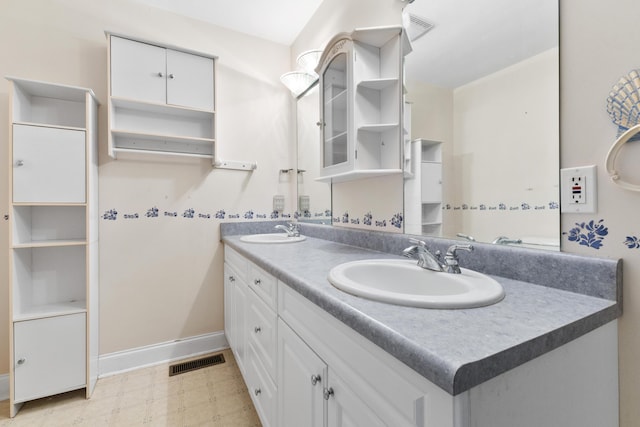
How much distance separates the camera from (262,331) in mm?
1242

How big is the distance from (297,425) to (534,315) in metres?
0.77

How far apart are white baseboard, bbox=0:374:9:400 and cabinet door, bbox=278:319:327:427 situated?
→ 180cm

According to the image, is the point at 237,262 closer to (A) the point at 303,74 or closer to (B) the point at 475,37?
(A) the point at 303,74

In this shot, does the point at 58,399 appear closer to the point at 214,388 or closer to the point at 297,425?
the point at 214,388

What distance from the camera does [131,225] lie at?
1.94 meters

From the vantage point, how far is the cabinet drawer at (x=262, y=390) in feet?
3.65

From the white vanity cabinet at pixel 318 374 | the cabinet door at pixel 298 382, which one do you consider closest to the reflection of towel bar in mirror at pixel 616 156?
the white vanity cabinet at pixel 318 374

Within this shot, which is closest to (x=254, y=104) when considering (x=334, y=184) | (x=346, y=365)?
(x=334, y=184)

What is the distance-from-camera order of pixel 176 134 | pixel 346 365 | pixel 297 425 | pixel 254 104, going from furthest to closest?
pixel 254 104
pixel 176 134
pixel 297 425
pixel 346 365

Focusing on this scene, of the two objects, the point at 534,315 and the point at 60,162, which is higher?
the point at 60,162

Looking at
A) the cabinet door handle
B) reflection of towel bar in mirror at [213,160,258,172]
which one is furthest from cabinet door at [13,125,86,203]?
the cabinet door handle

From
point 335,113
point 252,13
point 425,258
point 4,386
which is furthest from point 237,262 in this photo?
point 252,13

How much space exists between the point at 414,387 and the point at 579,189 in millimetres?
707

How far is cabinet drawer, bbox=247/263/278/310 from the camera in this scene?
1.11m
